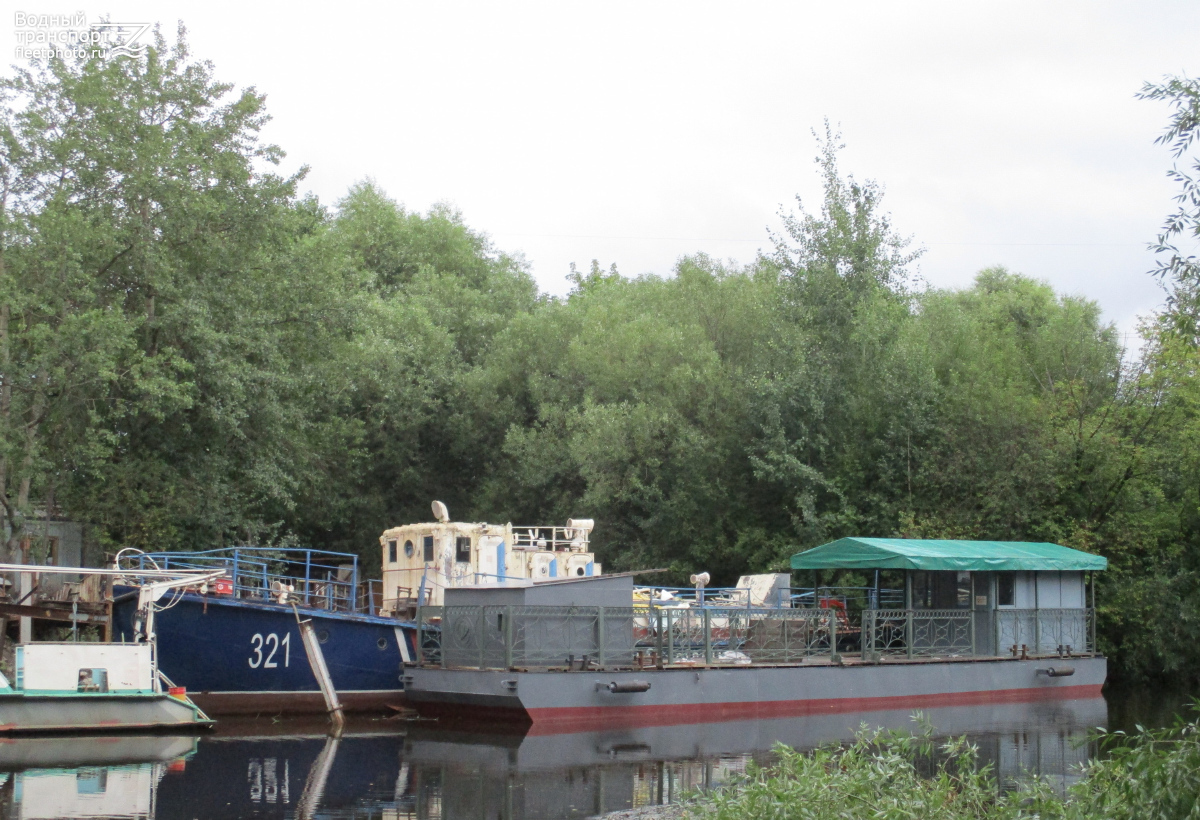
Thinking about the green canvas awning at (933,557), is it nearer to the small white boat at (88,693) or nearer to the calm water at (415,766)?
the calm water at (415,766)

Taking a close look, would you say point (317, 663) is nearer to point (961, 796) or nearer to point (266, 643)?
point (266, 643)

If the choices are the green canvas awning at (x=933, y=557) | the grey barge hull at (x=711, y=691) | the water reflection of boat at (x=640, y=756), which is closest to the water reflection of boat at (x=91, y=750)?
the water reflection of boat at (x=640, y=756)

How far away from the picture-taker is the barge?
2177 cm

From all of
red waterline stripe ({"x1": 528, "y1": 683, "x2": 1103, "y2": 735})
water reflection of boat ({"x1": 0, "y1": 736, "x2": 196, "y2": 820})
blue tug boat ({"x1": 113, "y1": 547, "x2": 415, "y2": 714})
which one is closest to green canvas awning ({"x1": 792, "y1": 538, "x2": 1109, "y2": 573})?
red waterline stripe ({"x1": 528, "y1": 683, "x2": 1103, "y2": 735})

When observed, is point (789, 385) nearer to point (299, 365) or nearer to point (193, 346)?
point (299, 365)

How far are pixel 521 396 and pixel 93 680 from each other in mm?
25840

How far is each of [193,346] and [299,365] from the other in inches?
167

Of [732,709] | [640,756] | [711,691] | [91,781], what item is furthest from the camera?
[732,709]

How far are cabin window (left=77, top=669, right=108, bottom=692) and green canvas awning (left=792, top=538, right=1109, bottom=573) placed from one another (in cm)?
1422

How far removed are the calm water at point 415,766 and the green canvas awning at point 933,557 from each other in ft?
10.8

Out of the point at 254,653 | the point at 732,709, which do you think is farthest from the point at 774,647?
the point at 254,653

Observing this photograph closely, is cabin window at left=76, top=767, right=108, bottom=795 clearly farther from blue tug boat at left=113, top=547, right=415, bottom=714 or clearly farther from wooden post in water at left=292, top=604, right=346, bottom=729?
wooden post in water at left=292, top=604, right=346, bottom=729

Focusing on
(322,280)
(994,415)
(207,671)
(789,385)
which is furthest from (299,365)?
(994,415)

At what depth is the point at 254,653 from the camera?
2342cm
